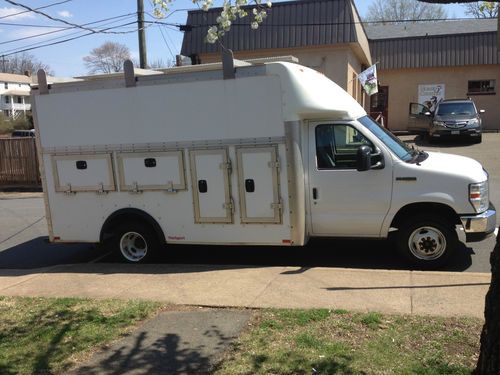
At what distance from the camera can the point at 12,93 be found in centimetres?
8912

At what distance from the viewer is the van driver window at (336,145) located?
6.60 metres

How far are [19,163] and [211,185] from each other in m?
13.5

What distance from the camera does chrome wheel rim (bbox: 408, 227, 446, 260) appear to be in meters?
6.39

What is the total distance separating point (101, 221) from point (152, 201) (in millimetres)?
846

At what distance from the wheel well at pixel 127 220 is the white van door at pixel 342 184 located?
7.09 ft

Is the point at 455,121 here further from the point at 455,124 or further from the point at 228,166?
the point at 228,166

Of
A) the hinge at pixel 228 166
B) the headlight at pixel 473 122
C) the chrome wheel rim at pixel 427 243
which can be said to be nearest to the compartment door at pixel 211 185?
the hinge at pixel 228 166

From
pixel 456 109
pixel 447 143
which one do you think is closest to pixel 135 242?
pixel 447 143

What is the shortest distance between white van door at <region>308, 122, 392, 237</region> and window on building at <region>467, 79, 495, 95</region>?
2392 cm

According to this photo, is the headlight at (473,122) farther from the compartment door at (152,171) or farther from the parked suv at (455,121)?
the compartment door at (152,171)

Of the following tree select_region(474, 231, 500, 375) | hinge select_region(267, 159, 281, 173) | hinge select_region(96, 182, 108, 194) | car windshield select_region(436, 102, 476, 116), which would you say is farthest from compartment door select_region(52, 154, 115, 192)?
car windshield select_region(436, 102, 476, 116)

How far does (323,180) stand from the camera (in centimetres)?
662

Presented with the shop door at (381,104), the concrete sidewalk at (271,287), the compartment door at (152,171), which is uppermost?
the shop door at (381,104)

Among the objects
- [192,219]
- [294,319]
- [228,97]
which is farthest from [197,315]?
[228,97]
